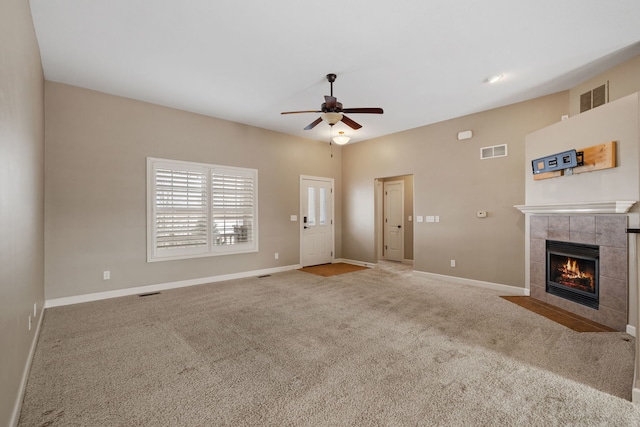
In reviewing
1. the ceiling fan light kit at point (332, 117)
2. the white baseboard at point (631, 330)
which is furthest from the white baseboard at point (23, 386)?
the white baseboard at point (631, 330)

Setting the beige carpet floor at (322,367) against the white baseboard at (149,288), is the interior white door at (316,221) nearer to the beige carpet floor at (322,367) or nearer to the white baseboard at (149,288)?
the white baseboard at (149,288)

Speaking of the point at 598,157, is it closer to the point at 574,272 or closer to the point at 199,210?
the point at 574,272

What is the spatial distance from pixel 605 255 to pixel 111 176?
6.71 metres

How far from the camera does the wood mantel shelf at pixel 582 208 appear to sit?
321cm

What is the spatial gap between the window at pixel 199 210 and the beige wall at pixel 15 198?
2061 millimetres

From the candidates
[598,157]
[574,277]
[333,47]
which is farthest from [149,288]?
[598,157]

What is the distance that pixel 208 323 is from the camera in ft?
11.5

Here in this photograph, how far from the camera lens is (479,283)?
5.30 m

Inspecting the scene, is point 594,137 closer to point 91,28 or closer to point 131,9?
point 131,9

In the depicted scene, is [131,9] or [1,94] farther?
[131,9]

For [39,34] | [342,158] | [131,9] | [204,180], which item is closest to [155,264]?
[204,180]

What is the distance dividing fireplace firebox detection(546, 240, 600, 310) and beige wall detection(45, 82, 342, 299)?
5104mm

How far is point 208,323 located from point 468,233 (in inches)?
180

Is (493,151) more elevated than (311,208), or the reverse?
(493,151)
